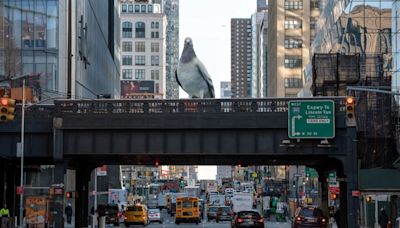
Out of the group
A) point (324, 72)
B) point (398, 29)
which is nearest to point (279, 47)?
point (324, 72)

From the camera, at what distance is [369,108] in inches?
2298

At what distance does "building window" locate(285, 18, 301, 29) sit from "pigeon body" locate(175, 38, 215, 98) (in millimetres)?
95116

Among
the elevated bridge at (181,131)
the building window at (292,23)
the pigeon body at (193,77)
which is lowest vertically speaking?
the elevated bridge at (181,131)

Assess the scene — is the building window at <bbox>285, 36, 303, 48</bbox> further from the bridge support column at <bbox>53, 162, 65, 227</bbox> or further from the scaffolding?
the bridge support column at <bbox>53, 162, 65, 227</bbox>

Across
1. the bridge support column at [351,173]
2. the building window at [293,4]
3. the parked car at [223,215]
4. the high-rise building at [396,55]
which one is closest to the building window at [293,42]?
the building window at [293,4]

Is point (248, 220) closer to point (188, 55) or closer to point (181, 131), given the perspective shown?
point (181, 131)

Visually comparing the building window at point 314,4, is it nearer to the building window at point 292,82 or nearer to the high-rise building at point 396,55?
the building window at point 292,82

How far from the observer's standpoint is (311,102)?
41000mm

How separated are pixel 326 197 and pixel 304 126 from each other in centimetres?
1665

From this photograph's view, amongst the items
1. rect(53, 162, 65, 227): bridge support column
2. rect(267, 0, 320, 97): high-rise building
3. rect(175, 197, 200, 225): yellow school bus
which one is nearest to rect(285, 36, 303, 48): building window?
rect(267, 0, 320, 97): high-rise building

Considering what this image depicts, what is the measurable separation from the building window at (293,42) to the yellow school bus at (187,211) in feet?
287

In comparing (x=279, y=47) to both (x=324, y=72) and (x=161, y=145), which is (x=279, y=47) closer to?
(x=324, y=72)

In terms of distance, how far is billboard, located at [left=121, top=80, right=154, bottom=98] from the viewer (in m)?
189

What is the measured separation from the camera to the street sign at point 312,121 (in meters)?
40.6
